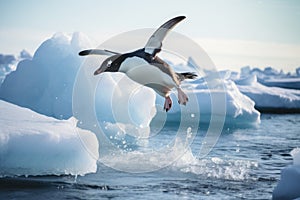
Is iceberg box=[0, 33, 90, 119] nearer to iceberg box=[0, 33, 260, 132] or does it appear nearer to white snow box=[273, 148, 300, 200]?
iceberg box=[0, 33, 260, 132]

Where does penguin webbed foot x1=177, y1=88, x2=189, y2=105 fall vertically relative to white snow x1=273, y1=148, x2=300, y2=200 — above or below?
above

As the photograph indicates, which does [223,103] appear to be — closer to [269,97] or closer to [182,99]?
[269,97]

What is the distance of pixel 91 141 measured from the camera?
10.8 meters

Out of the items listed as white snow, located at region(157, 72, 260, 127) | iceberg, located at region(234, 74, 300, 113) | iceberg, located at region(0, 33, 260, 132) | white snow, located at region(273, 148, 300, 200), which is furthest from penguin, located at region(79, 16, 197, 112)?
iceberg, located at region(234, 74, 300, 113)

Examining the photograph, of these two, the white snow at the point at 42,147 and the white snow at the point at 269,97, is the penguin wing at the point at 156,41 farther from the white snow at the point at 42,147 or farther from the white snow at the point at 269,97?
the white snow at the point at 269,97

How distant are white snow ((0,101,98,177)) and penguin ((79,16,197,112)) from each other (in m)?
4.73

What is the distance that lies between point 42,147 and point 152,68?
5.16 m

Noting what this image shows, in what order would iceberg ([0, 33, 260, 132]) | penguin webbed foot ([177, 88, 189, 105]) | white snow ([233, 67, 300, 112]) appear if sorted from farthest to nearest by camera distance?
white snow ([233, 67, 300, 112]), iceberg ([0, 33, 260, 132]), penguin webbed foot ([177, 88, 189, 105])

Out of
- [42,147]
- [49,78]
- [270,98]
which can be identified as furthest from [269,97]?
[42,147]

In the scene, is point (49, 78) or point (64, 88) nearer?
point (64, 88)

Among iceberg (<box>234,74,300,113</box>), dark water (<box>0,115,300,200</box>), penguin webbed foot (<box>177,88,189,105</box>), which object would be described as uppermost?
iceberg (<box>234,74,300,113</box>)

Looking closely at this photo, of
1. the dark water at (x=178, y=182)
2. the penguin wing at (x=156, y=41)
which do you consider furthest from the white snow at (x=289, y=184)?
the penguin wing at (x=156, y=41)

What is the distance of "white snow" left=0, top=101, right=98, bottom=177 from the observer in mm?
10070

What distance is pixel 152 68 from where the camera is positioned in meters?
5.81
